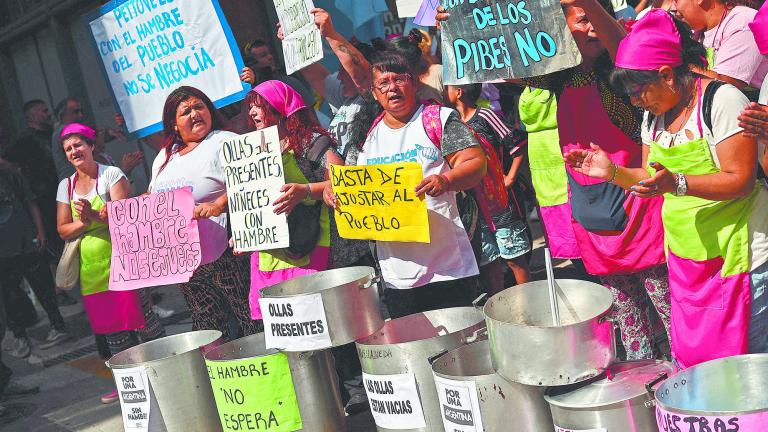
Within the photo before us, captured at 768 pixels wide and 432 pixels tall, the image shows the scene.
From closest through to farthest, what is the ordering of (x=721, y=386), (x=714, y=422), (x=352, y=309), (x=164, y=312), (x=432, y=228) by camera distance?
(x=714, y=422) < (x=721, y=386) < (x=352, y=309) < (x=432, y=228) < (x=164, y=312)

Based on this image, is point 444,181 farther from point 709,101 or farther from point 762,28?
point 762,28

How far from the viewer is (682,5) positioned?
440 centimetres

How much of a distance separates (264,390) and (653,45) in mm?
2337

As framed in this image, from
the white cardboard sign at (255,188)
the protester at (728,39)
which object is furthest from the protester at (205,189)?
the protester at (728,39)

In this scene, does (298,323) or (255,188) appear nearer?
(298,323)

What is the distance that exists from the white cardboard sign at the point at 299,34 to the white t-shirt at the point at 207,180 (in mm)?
805

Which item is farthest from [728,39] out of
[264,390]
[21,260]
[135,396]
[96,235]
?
[21,260]

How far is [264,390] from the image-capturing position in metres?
4.50

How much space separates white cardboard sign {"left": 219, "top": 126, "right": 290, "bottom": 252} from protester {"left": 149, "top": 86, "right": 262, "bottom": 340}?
11.5 inches

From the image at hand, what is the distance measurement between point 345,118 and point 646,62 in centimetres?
254

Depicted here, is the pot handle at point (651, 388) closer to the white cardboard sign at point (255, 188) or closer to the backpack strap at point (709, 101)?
the backpack strap at point (709, 101)

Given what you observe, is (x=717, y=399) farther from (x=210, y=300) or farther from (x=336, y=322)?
(x=210, y=300)

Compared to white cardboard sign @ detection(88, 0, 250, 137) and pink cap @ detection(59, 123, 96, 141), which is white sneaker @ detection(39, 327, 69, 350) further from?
pink cap @ detection(59, 123, 96, 141)

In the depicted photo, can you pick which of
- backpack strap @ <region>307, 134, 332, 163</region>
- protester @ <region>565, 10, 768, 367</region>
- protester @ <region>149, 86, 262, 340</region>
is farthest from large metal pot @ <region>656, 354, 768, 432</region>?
protester @ <region>149, 86, 262, 340</region>
